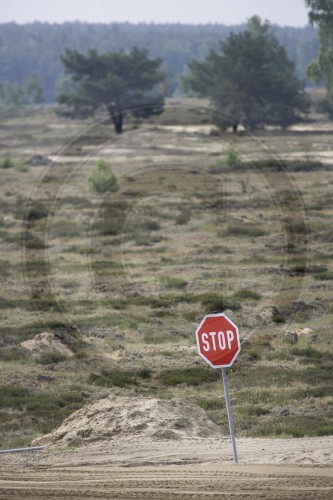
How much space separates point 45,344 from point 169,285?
32.5 ft

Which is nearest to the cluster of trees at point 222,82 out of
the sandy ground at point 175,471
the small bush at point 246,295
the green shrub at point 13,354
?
the small bush at point 246,295

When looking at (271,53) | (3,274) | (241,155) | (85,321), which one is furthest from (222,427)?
(271,53)

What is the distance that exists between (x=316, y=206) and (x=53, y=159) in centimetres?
4108

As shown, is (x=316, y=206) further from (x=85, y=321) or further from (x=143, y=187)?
(x=85, y=321)

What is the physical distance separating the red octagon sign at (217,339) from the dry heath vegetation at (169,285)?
10.7ft

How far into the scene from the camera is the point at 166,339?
1100 inches

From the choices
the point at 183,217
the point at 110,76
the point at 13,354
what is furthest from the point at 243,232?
the point at 110,76

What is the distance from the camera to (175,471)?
14.2 meters

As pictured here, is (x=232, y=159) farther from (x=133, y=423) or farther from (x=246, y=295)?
(x=133, y=423)

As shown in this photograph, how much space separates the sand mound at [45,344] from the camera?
86.9 feet

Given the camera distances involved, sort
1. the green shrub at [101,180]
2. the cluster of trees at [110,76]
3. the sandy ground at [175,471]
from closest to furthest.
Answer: the sandy ground at [175,471]
the green shrub at [101,180]
the cluster of trees at [110,76]

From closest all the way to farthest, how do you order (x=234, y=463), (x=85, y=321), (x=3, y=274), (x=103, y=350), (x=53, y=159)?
(x=234, y=463) < (x=103, y=350) < (x=85, y=321) < (x=3, y=274) < (x=53, y=159)

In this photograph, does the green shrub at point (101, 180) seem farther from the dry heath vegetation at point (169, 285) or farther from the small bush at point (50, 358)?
the small bush at point (50, 358)

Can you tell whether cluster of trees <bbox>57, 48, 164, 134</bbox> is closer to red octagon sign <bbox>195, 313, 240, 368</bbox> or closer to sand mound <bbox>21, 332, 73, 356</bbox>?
sand mound <bbox>21, 332, 73, 356</bbox>
